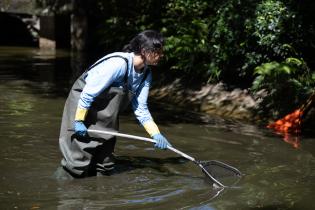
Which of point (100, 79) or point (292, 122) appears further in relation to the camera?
point (292, 122)

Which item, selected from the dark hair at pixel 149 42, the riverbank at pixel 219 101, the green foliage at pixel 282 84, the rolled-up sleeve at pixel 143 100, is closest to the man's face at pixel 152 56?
the dark hair at pixel 149 42

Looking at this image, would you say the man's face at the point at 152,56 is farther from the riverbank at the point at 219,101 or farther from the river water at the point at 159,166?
the riverbank at the point at 219,101

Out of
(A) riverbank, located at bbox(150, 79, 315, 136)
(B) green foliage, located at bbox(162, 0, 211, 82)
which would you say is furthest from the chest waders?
(B) green foliage, located at bbox(162, 0, 211, 82)

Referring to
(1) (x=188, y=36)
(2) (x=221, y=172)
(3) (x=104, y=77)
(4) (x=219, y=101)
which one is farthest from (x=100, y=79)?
(1) (x=188, y=36)

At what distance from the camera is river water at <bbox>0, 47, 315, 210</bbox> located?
5.76 m

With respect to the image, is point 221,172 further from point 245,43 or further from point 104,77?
point 245,43

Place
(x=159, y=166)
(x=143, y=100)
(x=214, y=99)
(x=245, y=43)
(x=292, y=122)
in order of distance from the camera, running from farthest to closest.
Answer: (x=214, y=99) → (x=245, y=43) → (x=292, y=122) → (x=159, y=166) → (x=143, y=100)

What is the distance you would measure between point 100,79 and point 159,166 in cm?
177

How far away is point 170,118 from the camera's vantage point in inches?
388

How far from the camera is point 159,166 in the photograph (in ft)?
23.2

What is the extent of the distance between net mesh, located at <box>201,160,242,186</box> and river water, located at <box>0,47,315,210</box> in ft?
0.38

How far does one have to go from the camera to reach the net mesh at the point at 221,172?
6.39 m

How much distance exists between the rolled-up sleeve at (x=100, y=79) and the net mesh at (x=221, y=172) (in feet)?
4.69

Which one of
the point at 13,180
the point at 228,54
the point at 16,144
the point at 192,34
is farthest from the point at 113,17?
the point at 13,180
